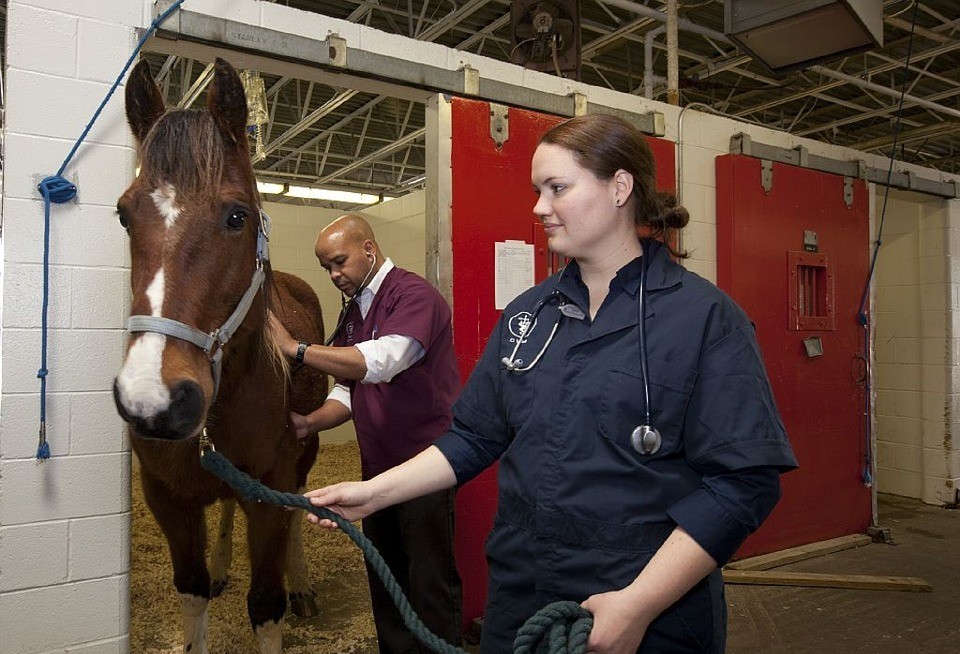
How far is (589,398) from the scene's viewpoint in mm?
1064

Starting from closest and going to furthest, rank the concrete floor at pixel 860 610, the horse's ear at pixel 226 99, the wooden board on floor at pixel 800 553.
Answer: the horse's ear at pixel 226 99, the concrete floor at pixel 860 610, the wooden board on floor at pixel 800 553

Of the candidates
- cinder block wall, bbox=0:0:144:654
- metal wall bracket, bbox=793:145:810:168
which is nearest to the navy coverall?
cinder block wall, bbox=0:0:144:654

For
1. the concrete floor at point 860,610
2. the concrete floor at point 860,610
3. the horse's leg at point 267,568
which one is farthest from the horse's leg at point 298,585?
the concrete floor at point 860,610

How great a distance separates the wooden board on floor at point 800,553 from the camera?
3355 millimetres

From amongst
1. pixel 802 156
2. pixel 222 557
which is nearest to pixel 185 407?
pixel 222 557

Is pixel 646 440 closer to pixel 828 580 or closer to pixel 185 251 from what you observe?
pixel 185 251

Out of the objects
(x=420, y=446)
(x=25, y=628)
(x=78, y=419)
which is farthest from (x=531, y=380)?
(x=25, y=628)

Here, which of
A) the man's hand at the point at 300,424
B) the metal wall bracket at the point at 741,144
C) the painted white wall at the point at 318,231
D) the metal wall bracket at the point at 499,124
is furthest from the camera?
the painted white wall at the point at 318,231

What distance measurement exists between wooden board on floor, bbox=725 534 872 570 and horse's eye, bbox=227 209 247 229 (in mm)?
2832

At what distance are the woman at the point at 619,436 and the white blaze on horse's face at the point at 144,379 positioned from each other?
1.03 ft

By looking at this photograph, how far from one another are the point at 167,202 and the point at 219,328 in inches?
10.2

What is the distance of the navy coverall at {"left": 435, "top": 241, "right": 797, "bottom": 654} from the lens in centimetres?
97

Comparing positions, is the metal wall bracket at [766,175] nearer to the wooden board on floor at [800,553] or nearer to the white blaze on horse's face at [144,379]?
the wooden board on floor at [800,553]

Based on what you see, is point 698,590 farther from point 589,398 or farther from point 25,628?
point 25,628
